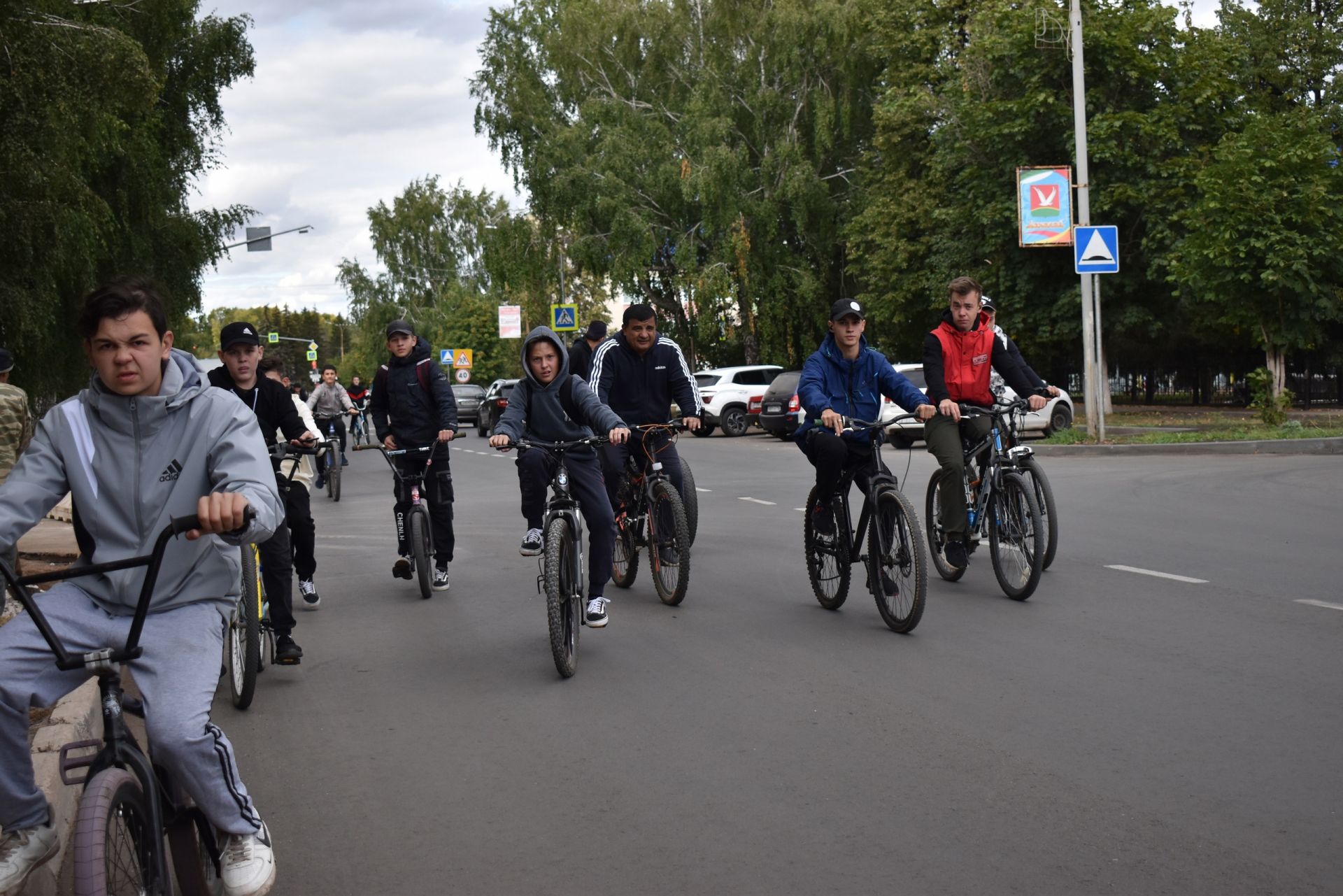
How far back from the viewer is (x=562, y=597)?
7195mm

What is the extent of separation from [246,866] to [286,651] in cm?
423

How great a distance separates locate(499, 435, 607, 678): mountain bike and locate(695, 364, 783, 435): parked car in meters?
28.3

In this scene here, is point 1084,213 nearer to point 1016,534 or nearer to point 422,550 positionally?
point 1016,534

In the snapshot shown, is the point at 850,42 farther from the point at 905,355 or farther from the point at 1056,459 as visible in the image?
the point at 1056,459

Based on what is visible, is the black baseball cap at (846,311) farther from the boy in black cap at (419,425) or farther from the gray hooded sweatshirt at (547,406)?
the boy in black cap at (419,425)

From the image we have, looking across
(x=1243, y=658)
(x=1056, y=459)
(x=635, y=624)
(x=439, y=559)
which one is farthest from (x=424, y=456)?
(x=1056, y=459)

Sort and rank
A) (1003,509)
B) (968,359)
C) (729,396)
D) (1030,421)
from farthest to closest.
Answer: (729,396)
(1030,421)
(968,359)
(1003,509)

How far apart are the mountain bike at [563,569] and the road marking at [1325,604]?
4204 millimetres

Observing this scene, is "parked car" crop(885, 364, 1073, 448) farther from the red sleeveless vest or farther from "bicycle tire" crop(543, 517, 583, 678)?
"bicycle tire" crop(543, 517, 583, 678)

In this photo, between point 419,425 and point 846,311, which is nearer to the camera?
point 846,311

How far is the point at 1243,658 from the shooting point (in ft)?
23.1

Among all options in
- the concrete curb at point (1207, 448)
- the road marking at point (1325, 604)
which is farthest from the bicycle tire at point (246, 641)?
the concrete curb at point (1207, 448)

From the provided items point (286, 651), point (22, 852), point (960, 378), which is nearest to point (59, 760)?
point (22, 852)

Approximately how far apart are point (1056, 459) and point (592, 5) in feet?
89.9
